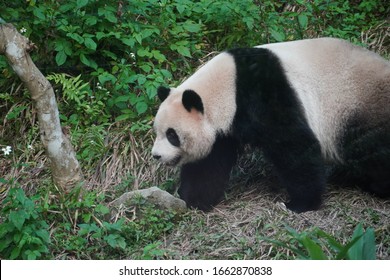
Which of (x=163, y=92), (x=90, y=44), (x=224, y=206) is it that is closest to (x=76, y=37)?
(x=90, y=44)

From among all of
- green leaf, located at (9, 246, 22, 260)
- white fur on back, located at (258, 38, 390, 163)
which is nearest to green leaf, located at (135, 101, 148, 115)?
white fur on back, located at (258, 38, 390, 163)

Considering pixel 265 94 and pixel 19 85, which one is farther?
pixel 19 85

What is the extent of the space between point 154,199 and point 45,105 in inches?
37.4

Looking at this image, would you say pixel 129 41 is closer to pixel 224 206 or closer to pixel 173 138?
pixel 173 138

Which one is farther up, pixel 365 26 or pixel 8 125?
pixel 365 26

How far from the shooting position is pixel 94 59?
609 centimetres

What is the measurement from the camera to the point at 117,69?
19.3 ft

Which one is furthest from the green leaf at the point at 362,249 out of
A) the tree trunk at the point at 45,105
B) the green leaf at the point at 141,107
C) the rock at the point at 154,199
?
the green leaf at the point at 141,107

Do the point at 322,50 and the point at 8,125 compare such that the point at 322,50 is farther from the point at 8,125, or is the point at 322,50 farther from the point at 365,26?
the point at 8,125

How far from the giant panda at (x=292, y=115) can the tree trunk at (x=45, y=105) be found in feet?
1.99

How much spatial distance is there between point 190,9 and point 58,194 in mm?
2144

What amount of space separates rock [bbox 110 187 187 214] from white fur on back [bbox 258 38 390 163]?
1070mm

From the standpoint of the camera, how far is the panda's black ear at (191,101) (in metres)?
4.83
